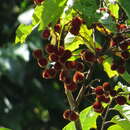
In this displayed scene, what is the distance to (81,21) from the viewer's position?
1541 millimetres

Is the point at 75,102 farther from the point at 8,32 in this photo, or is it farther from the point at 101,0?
the point at 8,32

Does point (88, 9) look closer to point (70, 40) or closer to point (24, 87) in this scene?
point (70, 40)

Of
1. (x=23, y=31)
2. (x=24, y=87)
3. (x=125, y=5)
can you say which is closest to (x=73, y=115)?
(x=23, y=31)

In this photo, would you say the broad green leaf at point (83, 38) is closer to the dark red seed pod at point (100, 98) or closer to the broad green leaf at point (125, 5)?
the dark red seed pod at point (100, 98)

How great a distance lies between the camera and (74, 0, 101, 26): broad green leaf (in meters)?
1.40

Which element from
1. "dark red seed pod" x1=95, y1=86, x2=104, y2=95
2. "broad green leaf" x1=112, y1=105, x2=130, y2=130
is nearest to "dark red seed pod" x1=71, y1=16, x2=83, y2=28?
"dark red seed pod" x1=95, y1=86, x2=104, y2=95

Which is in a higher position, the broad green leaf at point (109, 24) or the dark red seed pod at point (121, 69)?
the broad green leaf at point (109, 24)

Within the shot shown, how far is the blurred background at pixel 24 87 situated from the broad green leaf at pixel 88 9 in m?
2.94

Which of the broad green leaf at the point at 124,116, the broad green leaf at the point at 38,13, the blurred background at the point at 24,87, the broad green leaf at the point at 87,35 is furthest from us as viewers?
the blurred background at the point at 24,87

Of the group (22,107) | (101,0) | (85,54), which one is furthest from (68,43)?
(22,107)

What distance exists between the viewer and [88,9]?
1414mm

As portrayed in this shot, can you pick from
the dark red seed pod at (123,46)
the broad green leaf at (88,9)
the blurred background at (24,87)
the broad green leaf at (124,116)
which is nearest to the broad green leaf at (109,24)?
the broad green leaf at (88,9)

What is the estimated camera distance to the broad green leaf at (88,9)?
1404mm

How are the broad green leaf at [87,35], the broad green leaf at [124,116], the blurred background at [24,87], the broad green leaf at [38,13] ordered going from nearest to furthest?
1. the broad green leaf at [38,13]
2. the broad green leaf at [87,35]
3. the broad green leaf at [124,116]
4. the blurred background at [24,87]
